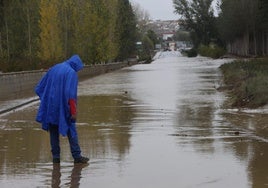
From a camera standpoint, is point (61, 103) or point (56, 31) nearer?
point (61, 103)

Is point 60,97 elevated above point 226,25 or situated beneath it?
situated beneath

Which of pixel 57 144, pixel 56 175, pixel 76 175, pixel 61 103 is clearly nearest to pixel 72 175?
pixel 76 175

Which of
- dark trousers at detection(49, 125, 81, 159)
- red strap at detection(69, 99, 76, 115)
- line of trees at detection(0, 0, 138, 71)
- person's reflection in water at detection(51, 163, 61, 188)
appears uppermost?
line of trees at detection(0, 0, 138, 71)

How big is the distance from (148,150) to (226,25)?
81076mm

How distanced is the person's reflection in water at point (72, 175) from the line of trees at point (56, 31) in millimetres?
29020

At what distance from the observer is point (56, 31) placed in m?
50.0

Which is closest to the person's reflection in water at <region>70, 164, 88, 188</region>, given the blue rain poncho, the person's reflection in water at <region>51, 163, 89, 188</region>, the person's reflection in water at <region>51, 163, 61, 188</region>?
the person's reflection in water at <region>51, 163, 89, 188</region>

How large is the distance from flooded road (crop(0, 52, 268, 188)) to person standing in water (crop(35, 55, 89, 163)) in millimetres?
379

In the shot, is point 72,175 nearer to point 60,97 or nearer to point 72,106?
point 72,106

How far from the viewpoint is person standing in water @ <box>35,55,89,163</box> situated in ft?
29.1

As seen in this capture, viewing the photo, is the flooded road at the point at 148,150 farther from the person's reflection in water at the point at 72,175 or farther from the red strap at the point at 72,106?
the red strap at the point at 72,106

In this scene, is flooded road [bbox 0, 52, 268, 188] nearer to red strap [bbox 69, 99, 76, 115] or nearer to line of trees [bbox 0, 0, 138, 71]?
red strap [bbox 69, 99, 76, 115]

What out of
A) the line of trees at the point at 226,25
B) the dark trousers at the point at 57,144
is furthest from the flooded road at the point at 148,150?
the line of trees at the point at 226,25

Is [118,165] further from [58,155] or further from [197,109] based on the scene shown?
[197,109]
